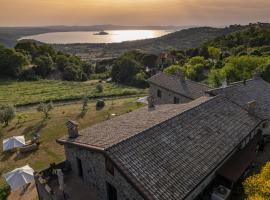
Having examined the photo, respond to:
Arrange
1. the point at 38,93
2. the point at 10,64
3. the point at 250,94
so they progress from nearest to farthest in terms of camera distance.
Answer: the point at 250,94, the point at 38,93, the point at 10,64

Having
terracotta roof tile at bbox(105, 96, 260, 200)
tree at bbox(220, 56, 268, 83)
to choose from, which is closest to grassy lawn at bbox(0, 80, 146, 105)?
tree at bbox(220, 56, 268, 83)

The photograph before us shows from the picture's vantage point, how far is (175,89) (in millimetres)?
41281

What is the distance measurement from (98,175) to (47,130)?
24.1 meters

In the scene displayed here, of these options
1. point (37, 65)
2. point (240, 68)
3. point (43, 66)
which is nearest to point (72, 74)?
point (43, 66)

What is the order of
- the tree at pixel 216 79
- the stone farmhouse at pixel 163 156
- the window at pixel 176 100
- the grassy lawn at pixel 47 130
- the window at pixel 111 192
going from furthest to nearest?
the tree at pixel 216 79 → the window at pixel 176 100 → the grassy lawn at pixel 47 130 → the window at pixel 111 192 → the stone farmhouse at pixel 163 156

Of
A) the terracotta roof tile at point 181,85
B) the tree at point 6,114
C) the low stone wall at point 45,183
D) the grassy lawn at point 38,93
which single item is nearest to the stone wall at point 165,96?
the terracotta roof tile at point 181,85

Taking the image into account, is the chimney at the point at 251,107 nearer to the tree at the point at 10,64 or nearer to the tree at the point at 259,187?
the tree at the point at 259,187

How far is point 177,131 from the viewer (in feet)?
66.3

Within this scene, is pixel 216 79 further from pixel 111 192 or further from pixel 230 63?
pixel 111 192

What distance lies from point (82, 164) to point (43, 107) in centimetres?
2807

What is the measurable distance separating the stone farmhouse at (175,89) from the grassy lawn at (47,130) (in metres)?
6.77

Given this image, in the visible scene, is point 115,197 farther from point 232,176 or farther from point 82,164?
point 232,176

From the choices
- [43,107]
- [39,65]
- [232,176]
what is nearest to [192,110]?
[232,176]

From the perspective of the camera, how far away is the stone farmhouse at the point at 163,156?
16.0 m
